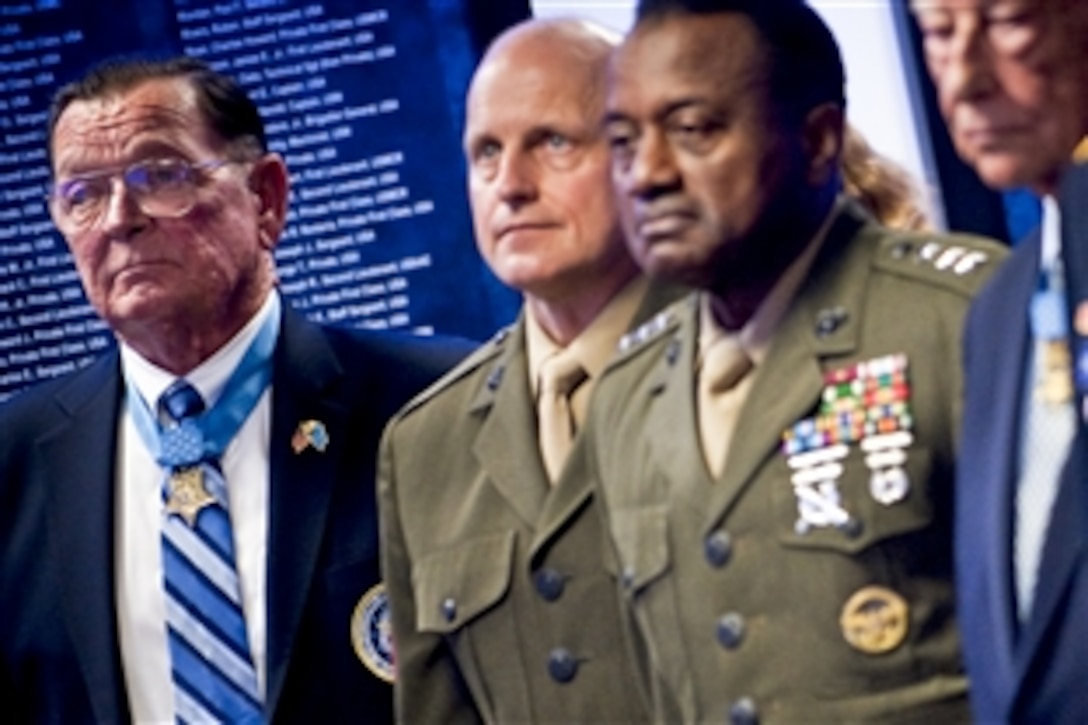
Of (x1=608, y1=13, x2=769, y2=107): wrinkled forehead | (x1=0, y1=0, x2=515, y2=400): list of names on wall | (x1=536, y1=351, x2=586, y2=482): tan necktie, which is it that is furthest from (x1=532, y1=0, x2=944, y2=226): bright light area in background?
(x1=0, y1=0, x2=515, y2=400): list of names on wall

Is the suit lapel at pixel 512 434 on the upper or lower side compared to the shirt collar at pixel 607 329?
lower

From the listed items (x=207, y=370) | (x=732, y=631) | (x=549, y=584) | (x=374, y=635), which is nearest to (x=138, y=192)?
(x=207, y=370)

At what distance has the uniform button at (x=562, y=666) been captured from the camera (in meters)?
1.58

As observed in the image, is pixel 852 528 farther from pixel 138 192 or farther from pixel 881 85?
pixel 138 192

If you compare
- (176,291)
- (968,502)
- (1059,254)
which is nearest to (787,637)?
(968,502)

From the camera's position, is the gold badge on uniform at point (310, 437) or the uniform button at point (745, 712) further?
the gold badge on uniform at point (310, 437)

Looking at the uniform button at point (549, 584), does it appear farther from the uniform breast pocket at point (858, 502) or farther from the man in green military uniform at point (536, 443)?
the uniform breast pocket at point (858, 502)

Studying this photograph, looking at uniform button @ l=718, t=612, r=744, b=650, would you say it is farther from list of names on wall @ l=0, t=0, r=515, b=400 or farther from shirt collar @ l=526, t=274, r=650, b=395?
list of names on wall @ l=0, t=0, r=515, b=400

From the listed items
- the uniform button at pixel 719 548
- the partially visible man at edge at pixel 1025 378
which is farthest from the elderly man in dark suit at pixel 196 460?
the partially visible man at edge at pixel 1025 378

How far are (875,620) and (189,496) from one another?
79 cm

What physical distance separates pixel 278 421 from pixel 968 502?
83cm

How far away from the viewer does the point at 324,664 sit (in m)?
1.91

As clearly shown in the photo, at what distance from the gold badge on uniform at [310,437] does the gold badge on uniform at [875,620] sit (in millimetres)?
703

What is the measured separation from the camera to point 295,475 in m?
1.95
